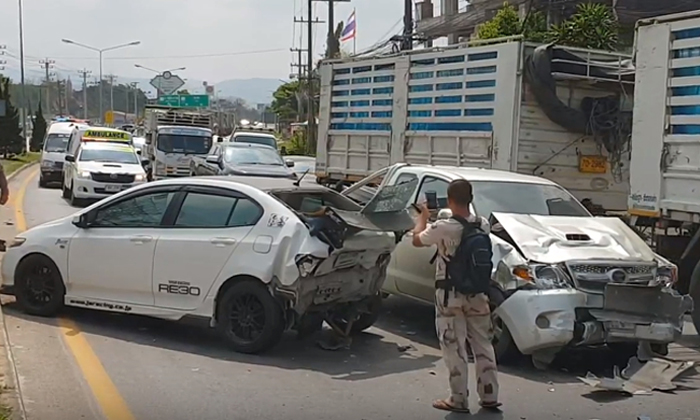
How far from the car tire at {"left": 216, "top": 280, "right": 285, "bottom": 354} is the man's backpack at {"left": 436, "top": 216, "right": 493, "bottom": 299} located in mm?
1956

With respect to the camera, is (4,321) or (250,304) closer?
(250,304)

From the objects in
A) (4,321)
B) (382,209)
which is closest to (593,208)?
(382,209)

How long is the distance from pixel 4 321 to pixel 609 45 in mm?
15687

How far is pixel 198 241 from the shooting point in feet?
27.9

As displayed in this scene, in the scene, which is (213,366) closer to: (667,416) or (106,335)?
(106,335)

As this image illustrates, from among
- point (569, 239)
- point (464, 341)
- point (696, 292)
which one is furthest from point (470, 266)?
point (696, 292)

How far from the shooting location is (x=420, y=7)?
50.6 m

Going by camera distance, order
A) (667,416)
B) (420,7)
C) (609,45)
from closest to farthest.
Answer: (667,416), (609,45), (420,7)

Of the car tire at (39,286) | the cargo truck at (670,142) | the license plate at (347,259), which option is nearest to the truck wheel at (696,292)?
the cargo truck at (670,142)

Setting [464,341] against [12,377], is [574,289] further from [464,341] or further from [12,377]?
[12,377]

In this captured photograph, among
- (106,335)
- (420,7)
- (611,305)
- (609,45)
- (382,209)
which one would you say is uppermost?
(420,7)

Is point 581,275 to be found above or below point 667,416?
above

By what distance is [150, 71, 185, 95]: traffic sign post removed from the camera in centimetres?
8325

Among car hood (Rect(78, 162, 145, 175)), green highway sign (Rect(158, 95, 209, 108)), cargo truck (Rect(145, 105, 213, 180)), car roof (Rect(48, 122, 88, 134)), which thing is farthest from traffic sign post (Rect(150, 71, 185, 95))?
car hood (Rect(78, 162, 145, 175))
